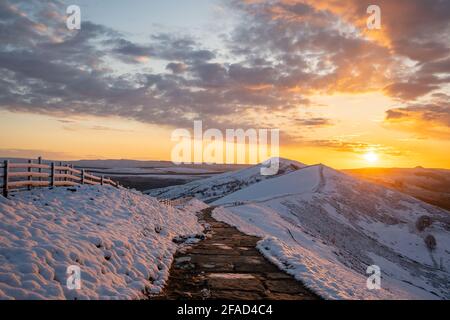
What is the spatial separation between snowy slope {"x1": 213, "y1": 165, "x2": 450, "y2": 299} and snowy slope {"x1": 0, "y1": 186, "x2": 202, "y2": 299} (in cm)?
518

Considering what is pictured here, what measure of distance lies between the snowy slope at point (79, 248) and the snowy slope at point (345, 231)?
518 centimetres

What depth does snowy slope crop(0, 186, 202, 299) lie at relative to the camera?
911 centimetres

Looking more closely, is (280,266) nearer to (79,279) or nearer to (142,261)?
(142,261)

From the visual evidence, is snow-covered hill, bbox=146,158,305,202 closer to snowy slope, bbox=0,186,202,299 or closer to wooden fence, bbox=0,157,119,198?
wooden fence, bbox=0,157,119,198

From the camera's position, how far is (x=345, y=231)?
5559 centimetres

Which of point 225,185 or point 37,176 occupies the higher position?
point 37,176

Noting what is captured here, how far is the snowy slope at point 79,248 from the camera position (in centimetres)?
911

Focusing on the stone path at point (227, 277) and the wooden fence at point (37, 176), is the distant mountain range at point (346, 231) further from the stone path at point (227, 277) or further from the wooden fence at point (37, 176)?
the wooden fence at point (37, 176)

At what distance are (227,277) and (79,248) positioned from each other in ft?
15.4

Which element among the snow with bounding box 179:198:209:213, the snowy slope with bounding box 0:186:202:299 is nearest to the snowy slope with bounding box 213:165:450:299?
the snow with bounding box 179:198:209:213

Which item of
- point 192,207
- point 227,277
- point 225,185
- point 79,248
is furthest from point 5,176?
point 225,185

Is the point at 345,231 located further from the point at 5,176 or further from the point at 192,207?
the point at 5,176

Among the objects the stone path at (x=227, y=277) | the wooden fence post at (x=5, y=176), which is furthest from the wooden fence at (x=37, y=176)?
the stone path at (x=227, y=277)

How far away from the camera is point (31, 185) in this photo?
19562mm
